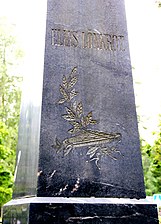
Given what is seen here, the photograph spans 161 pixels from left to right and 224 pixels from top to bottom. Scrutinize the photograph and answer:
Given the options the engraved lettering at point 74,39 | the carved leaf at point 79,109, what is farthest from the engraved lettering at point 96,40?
the carved leaf at point 79,109

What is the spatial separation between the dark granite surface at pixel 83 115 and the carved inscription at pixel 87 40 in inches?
0.5

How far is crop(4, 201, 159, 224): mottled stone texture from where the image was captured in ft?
11.0

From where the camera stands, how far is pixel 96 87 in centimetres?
428

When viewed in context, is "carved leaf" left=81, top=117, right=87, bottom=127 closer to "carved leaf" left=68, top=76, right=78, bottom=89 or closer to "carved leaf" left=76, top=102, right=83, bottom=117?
"carved leaf" left=76, top=102, right=83, bottom=117

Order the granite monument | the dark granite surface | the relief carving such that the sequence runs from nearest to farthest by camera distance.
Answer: the granite monument
the dark granite surface
the relief carving

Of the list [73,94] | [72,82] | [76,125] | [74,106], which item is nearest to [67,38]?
[72,82]

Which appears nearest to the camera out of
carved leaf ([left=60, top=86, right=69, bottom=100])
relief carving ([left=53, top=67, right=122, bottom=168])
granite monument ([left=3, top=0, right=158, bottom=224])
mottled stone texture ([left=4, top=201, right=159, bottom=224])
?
mottled stone texture ([left=4, top=201, right=159, bottom=224])

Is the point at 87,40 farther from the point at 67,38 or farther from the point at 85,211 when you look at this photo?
the point at 85,211

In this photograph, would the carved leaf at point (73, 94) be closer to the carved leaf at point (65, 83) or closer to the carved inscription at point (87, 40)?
the carved leaf at point (65, 83)

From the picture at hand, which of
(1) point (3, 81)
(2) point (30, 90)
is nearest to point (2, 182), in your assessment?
(1) point (3, 81)

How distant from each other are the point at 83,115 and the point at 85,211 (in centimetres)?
111

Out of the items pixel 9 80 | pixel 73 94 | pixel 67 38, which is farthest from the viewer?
pixel 9 80

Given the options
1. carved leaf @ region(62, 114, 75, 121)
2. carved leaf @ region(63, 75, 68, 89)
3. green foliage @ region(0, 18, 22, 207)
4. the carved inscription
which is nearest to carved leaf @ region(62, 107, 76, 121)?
carved leaf @ region(62, 114, 75, 121)

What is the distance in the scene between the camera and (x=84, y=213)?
349 cm
